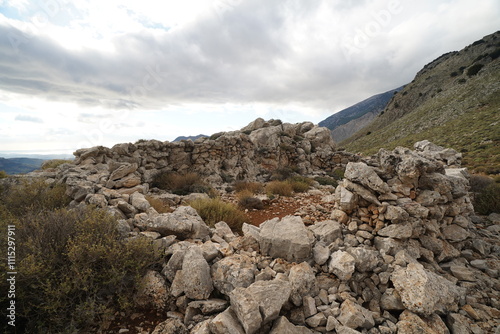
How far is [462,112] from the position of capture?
27.8 meters

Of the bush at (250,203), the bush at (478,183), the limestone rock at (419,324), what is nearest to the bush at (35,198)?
the bush at (250,203)

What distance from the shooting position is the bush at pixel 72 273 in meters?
2.54

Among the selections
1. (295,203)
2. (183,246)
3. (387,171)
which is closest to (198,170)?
(295,203)

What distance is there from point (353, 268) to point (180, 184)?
9.09 m

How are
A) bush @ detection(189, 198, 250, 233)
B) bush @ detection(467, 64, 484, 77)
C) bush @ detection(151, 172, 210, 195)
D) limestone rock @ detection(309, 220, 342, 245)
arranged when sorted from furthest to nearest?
bush @ detection(467, 64, 484, 77) < bush @ detection(151, 172, 210, 195) < bush @ detection(189, 198, 250, 233) < limestone rock @ detection(309, 220, 342, 245)

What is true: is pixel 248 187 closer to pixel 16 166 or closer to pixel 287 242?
pixel 287 242

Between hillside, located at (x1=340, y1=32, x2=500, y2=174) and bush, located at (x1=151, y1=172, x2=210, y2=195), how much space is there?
600 inches

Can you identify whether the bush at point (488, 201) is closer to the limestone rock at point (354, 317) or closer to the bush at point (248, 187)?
the limestone rock at point (354, 317)

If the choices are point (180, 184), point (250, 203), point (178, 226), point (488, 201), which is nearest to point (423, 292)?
point (178, 226)

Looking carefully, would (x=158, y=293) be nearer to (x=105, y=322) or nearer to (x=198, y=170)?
(x=105, y=322)

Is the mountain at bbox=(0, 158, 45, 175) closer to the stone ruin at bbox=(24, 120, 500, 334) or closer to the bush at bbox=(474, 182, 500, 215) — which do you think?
the stone ruin at bbox=(24, 120, 500, 334)

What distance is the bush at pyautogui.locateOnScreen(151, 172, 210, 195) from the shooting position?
401 inches

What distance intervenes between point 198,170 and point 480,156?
19.0m

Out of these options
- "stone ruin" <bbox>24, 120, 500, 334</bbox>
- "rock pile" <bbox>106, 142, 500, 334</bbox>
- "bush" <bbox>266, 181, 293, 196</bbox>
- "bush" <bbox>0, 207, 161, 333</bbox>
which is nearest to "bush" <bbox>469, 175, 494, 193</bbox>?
"stone ruin" <bbox>24, 120, 500, 334</bbox>
